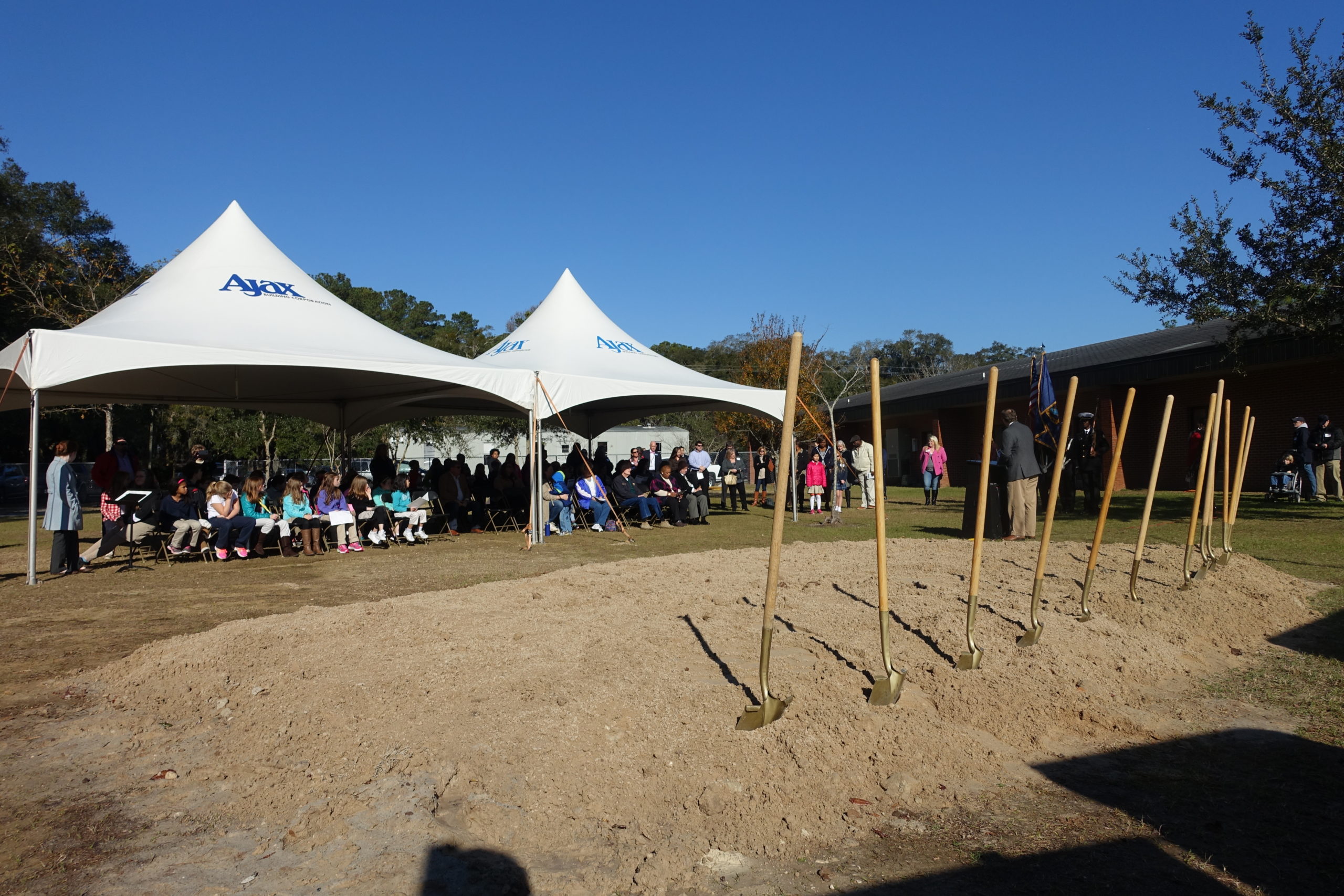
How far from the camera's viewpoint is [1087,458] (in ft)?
53.2

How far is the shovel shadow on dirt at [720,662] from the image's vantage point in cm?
462

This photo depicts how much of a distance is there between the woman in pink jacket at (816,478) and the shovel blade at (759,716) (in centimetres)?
1446

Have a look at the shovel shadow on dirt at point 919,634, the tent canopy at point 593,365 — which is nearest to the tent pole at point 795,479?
the tent canopy at point 593,365

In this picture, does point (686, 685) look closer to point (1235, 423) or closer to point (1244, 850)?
point (1244, 850)

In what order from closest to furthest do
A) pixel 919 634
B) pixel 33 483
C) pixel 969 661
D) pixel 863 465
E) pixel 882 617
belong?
1. pixel 882 617
2. pixel 969 661
3. pixel 919 634
4. pixel 33 483
5. pixel 863 465

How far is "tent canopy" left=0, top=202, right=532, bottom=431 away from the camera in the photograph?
33.6 ft

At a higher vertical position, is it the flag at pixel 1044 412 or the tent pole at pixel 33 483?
the flag at pixel 1044 412

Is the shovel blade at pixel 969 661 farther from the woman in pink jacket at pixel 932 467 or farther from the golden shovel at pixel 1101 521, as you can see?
the woman in pink jacket at pixel 932 467

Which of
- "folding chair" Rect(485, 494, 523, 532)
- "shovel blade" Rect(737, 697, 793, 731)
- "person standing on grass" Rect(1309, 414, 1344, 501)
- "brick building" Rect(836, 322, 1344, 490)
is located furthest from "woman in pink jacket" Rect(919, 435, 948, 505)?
"shovel blade" Rect(737, 697, 793, 731)

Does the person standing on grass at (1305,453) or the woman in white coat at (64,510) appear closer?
the woman in white coat at (64,510)

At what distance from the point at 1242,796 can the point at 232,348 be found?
36.8 ft

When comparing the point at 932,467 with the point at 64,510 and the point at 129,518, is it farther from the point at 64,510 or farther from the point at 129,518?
the point at 64,510

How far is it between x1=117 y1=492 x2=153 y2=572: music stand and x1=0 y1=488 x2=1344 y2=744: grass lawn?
1.95 feet

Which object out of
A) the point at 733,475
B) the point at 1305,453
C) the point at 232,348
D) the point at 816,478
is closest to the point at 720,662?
the point at 232,348
